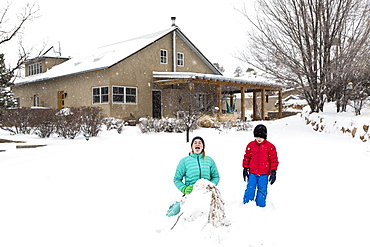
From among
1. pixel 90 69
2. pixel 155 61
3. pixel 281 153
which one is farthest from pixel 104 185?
pixel 155 61

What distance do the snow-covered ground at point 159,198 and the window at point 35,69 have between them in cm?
1794

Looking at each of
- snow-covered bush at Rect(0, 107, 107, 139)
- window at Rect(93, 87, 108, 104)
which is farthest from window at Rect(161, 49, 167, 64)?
snow-covered bush at Rect(0, 107, 107, 139)

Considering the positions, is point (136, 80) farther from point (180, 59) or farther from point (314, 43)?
point (314, 43)

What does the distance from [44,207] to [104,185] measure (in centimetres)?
132

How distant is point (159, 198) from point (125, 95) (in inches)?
539

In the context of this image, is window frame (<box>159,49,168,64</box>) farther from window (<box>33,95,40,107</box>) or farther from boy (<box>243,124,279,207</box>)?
boy (<box>243,124,279,207</box>)

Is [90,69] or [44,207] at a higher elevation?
[90,69]

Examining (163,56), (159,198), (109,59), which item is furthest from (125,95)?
(159,198)

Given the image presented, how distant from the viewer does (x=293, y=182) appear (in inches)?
223

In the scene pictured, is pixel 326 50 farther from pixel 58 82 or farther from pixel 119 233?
pixel 58 82

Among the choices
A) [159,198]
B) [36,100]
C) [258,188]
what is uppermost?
[36,100]

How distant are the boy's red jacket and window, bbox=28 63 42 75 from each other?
24.2 metres

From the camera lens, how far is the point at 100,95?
1797 centimetres

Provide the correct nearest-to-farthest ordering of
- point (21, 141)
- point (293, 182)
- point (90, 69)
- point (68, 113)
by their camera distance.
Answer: point (293, 182) < point (21, 141) < point (68, 113) < point (90, 69)
